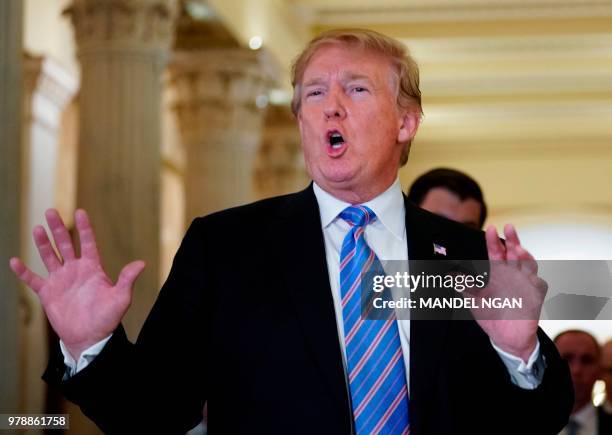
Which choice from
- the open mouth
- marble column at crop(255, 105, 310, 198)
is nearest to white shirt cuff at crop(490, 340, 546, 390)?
the open mouth

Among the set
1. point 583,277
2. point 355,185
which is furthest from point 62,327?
point 583,277

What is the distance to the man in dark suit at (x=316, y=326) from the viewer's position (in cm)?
276

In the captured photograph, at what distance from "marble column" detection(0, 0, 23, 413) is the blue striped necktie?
2.85 m

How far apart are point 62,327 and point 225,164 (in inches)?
503

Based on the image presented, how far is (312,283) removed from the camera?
2928 millimetres

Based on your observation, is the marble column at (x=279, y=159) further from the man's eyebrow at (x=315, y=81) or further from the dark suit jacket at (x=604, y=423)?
the man's eyebrow at (x=315, y=81)

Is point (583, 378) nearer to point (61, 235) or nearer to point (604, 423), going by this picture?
point (604, 423)

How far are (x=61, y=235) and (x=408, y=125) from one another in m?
0.96

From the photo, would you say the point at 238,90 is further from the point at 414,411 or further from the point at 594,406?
the point at 414,411

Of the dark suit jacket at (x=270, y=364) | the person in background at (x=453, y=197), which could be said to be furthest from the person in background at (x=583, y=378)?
the dark suit jacket at (x=270, y=364)

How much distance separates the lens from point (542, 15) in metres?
18.9

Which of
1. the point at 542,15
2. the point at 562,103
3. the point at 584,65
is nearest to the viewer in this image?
the point at 542,15

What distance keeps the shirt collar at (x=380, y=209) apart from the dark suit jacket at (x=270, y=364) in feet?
0.11

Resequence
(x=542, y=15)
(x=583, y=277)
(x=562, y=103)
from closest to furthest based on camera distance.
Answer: (x=583, y=277) → (x=542, y=15) → (x=562, y=103)
